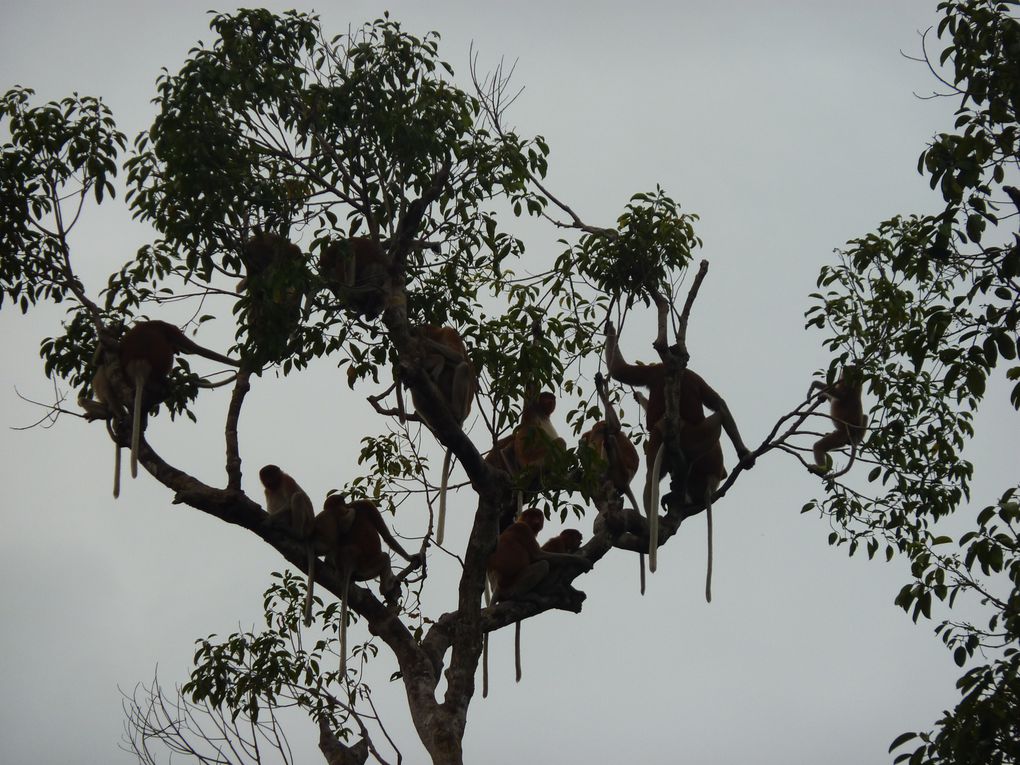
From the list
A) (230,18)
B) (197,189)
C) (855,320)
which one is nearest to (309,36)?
(230,18)

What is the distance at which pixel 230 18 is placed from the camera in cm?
638

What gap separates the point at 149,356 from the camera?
23.5 feet

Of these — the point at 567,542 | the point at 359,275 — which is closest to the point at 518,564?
the point at 567,542

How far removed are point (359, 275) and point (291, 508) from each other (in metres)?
1.92

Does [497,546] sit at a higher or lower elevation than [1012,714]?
higher

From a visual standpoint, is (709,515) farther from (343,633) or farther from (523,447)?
(343,633)

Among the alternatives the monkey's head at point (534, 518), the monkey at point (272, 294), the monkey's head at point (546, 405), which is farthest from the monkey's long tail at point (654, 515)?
the monkey at point (272, 294)

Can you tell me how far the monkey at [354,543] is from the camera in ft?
22.8

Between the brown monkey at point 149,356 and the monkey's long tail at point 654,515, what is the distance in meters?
3.03

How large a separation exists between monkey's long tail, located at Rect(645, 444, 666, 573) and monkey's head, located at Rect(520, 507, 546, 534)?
1.01 meters

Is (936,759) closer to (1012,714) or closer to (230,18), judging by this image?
(1012,714)

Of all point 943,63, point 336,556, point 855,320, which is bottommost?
point 943,63

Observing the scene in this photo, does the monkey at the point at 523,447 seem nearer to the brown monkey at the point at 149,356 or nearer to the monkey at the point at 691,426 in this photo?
the monkey at the point at 691,426

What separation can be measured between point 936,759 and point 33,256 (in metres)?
5.64
